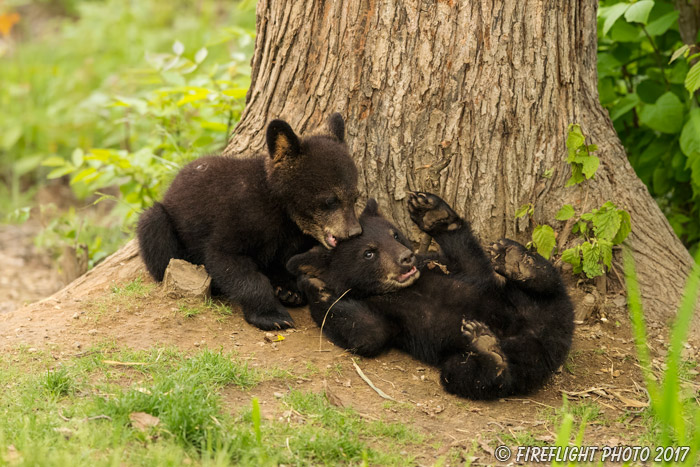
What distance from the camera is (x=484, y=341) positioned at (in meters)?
4.19

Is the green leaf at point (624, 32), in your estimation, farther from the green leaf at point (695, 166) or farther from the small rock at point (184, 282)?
the small rock at point (184, 282)

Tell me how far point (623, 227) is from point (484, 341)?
1.49 meters

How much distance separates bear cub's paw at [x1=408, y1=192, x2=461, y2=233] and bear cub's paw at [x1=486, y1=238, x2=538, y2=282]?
498 mm

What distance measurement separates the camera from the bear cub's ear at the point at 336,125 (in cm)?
501

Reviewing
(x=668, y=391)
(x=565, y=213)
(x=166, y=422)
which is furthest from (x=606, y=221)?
(x=166, y=422)

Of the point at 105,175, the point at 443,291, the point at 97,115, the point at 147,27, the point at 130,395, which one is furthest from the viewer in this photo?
the point at 147,27

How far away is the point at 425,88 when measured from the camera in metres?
4.98

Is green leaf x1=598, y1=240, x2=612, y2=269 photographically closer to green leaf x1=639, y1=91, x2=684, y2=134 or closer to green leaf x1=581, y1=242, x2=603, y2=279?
green leaf x1=581, y1=242, x2=603, y2=279

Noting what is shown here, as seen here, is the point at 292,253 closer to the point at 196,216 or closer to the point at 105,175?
the point at 196,216

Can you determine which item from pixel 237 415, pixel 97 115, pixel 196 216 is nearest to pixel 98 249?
pixel 196 216

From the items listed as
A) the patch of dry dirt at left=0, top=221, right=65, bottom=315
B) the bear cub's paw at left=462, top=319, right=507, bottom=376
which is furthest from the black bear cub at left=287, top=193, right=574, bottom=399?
the patch of dry dirt at left=0, top=221, right=65, bottom=315

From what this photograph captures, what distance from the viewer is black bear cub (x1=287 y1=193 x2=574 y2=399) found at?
13.9 feet

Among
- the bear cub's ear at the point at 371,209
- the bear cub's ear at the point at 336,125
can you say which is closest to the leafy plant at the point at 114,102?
the bear cub's ear at the point at 336,125

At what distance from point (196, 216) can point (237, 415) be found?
1.80 m
